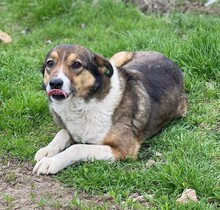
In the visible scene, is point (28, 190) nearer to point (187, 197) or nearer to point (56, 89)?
point (56, 89)

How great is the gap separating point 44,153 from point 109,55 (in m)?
2.35

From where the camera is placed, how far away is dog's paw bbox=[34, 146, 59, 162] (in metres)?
4.50

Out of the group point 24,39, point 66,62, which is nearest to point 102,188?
point 66,62

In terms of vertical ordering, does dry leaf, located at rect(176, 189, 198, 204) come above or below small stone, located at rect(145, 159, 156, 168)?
above

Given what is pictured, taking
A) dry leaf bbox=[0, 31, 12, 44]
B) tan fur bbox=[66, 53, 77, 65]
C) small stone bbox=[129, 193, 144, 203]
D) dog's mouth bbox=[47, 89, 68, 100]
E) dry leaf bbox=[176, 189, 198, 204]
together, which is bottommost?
dry leaf bbox=[0, 31, 12, 44]

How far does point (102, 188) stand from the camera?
406 centimetres

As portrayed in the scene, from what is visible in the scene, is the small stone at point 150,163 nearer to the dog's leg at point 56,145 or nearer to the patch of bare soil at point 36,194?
the patch of bare soil at point 36,194

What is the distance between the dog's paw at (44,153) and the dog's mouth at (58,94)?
1.65ft

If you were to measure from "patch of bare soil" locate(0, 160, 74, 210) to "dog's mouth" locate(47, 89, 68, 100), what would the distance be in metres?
0.65

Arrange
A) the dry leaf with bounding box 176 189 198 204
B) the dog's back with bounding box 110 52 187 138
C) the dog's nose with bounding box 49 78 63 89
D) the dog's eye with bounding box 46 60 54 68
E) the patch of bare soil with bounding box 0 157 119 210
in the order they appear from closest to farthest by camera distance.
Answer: the dry leaf with bounding box 176 189 198 204 → the patch of bare soil with bounding box 0 157 119 210 → the dog's nose with bounding box 49 78 63 89 → the dog's eye with bounding box 46 60 54 68 → the dog's back with bounding box 110 52 187 138

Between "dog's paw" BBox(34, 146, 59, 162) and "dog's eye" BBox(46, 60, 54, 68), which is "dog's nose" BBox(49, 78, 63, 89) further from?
"dog's paw" BBox(34, 146, 59, 162)

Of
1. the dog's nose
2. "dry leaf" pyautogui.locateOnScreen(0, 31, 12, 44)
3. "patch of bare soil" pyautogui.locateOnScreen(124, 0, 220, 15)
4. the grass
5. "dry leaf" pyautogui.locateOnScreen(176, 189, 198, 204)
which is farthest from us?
"patch of bare soil" pyautogui.locateOnScreen(124, 0, 220, 15)

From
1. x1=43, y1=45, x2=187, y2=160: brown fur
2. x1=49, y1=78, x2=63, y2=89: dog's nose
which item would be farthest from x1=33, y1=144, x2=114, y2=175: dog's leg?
x1=49, y1=78, x2=63, y2=89: dog's nose

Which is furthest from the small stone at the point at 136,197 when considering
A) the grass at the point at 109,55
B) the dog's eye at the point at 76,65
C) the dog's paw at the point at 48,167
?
the dog's eye at the point at 76,65
